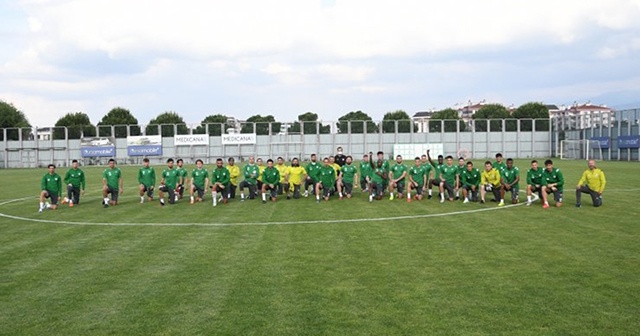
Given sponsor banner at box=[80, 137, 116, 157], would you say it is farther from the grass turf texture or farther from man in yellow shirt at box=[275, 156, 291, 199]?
the grass turf texture

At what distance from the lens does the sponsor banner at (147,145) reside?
70.6m

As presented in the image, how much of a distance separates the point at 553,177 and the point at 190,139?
57063 millimetres

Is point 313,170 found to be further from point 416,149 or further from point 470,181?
point 416,149

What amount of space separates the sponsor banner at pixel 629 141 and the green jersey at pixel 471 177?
3992 centimetres

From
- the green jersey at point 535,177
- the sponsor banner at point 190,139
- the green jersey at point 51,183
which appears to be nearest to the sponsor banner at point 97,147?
the sponsor banner at point 190,139

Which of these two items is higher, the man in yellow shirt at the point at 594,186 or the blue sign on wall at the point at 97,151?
the blue sign on wall at the point at 97,151

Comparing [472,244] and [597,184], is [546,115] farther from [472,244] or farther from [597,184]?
[472,244]

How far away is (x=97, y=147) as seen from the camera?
70750 millimetres

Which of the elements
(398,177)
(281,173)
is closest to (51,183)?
(281,173)

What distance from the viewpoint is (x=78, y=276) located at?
9969 mm

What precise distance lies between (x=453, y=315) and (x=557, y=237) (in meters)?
6.70

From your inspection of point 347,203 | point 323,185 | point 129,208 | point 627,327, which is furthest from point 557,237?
point 129,208

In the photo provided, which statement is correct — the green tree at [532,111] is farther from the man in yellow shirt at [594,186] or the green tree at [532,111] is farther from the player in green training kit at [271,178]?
the player in green training kit at [271,178]

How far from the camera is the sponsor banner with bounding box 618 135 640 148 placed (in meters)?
53.4
